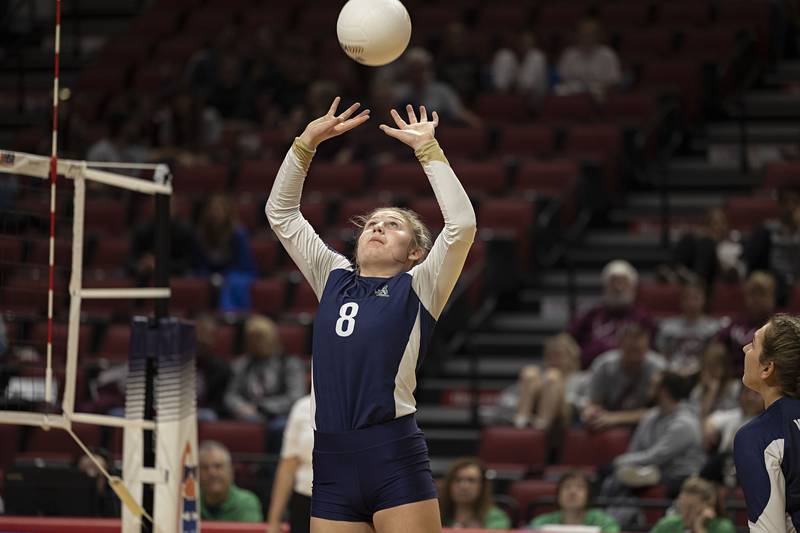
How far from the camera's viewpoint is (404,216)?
5.25m

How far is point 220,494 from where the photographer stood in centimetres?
851

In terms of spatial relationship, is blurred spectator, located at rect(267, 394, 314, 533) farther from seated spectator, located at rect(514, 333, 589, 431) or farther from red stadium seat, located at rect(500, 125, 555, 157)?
red stadium seat, located at rect(500, 125, 555, 157)

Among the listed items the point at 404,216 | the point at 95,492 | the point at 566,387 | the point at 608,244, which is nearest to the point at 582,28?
the point at 608,244

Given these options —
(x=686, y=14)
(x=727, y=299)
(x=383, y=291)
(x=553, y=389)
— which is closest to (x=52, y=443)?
(x=553, y=389)

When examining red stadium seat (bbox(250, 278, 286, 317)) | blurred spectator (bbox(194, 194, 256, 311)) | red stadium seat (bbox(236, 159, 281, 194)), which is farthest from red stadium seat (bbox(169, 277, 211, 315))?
red stadium seat (bbox(236, 159, 281, 194))

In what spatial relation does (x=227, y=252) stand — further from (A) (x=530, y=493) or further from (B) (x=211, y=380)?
(A) (x=530, y=493)

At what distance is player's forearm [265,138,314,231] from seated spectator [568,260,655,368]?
558cm

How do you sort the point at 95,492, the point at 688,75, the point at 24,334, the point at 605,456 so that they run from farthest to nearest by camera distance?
the point at 688,75, the point at 24,334, the point at 605,456, the point at 95,492

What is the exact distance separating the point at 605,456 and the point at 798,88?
262 inches

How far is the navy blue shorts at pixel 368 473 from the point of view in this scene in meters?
4.84

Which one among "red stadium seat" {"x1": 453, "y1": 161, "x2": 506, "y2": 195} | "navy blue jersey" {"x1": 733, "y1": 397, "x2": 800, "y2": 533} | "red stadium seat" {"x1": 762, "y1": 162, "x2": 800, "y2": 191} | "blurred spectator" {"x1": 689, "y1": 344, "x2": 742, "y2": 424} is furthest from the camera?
"red stadium seat" {"x1": 453, "y1": 161, "x2": 506, "y2": 195}

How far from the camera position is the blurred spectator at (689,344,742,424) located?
9.35 metres

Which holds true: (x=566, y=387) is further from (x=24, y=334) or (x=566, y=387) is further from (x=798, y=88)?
(x=798, y=88)

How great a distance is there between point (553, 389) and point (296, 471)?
3.11 meters
